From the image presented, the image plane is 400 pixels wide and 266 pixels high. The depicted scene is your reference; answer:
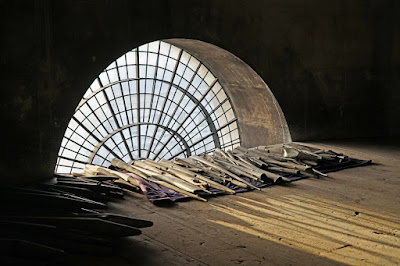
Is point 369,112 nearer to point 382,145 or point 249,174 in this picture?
point 382,145

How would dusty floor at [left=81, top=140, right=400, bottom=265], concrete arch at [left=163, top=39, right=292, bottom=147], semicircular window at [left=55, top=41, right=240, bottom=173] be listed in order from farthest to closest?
semicircular window at [left=55, top=41, right=240, bottom=173], concrete arch at [left=163, top=39, right=292, bottom=147], dusty floor at [left=81, top=140, right=400, bottom=265]

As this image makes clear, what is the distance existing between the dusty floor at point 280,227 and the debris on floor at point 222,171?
267mm

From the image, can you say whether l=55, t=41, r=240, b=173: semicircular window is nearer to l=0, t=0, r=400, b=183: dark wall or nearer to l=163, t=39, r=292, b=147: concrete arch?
l=163, t=39, r=292, b=147: concrete arch

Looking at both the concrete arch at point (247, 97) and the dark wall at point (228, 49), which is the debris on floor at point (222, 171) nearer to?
the dark wall at point (228, 49)

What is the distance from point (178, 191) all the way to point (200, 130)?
6.97 m

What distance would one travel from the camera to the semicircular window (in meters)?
12.8

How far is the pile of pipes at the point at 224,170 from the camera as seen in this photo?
824 cm

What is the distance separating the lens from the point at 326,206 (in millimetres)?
7578

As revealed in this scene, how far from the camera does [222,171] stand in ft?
29.8

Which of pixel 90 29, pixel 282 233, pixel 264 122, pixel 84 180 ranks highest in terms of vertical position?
pixel 90 29

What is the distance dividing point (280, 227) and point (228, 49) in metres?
5.65

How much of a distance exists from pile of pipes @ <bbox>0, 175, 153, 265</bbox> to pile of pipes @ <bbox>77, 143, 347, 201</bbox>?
169cm

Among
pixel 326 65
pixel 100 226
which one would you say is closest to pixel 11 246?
pixel 100 226

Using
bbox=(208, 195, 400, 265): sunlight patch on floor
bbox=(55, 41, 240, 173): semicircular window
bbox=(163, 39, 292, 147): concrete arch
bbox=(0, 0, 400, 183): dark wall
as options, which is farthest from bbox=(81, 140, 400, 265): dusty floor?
bbox=(55, 41, 240, 173): semicircular window
